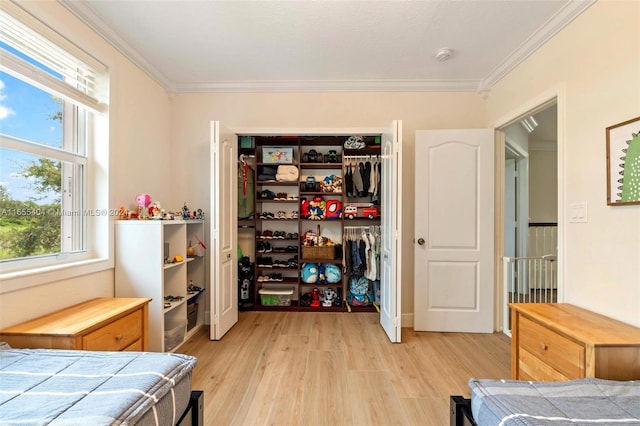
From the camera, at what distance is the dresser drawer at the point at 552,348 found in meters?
1.27

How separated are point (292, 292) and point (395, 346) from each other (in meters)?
1.42

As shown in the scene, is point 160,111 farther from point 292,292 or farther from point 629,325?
point 629,325

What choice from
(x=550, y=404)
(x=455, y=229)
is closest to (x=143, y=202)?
(x=550, y=404)

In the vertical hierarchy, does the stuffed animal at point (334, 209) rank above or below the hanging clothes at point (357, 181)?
below

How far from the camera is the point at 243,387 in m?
1.89

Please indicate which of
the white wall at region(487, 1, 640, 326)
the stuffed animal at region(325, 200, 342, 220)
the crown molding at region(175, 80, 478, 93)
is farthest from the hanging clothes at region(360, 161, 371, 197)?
the white wall at region(487, 1, 640, 326)

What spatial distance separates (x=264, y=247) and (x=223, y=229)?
3.04 ft

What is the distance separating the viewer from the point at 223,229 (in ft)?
8.94

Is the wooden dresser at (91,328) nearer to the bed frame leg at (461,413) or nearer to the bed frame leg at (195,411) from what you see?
the bed frame leg at (195,411)

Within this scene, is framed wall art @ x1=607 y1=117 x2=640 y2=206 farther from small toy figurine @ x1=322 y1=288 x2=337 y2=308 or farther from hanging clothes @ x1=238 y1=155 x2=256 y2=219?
hanging clothes @ x1=238 y1=155 x2=256 y2=219

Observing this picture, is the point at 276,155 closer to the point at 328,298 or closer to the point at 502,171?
the point at 328,298

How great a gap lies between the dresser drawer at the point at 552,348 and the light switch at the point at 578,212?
811 millimetres

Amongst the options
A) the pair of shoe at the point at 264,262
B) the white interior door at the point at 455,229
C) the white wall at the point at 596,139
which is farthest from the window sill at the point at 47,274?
the white wall at the point at 596,139

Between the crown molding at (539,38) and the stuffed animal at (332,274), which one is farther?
the stuffed animal at (332,274)
